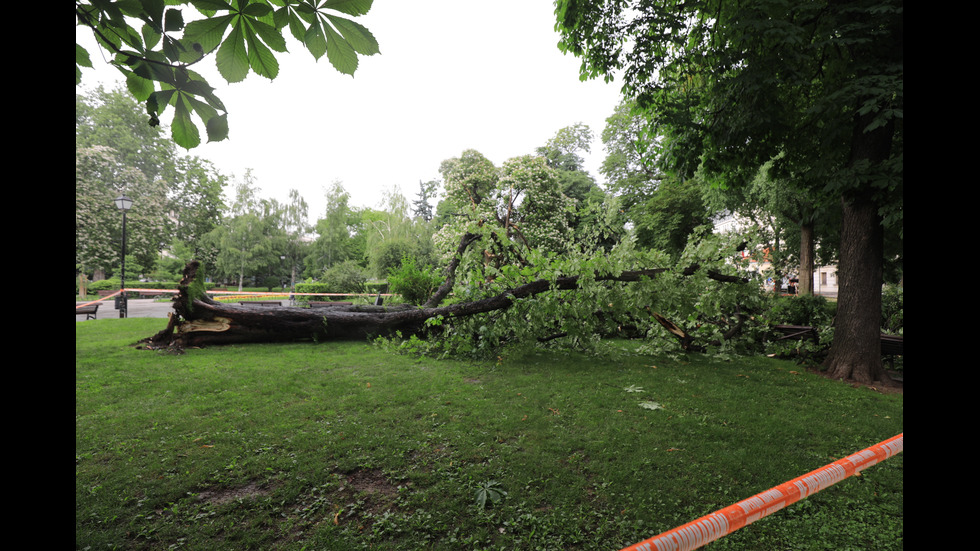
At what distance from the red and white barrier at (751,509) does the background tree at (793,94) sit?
4.75m

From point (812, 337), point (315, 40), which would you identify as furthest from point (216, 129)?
point (812, 337)

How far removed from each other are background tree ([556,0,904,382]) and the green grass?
7.44ft

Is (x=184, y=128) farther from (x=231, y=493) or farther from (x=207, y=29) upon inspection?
(x=231, y=493)

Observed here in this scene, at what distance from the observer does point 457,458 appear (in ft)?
9.91

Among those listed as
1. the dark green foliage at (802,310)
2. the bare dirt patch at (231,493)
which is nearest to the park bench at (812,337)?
the dark green foliage at (802,310)

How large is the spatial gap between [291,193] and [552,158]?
836 inches

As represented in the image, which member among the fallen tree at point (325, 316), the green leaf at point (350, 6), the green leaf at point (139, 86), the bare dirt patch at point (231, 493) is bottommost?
the bare dirt patch at point (231, 493)

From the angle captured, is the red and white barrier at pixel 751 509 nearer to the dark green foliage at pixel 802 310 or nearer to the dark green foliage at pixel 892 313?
the dark green foliage at pixel 802 310

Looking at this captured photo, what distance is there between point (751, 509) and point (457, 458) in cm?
211

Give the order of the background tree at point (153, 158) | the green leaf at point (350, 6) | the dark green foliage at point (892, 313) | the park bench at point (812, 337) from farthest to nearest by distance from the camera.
A: the background tree at point (153, 158) → the dark green foliage at point (892, 313) → the park bench at point (812, 337) → the green leaf at point (350, 6)

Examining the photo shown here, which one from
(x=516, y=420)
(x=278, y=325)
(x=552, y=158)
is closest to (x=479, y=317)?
(x=516, y=420)

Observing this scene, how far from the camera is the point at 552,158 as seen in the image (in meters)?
27.7

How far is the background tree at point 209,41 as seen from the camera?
150cm
